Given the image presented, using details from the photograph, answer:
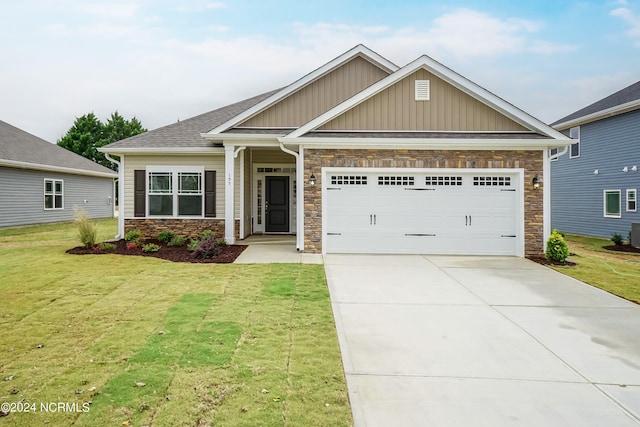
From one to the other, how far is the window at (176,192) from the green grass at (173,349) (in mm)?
5565

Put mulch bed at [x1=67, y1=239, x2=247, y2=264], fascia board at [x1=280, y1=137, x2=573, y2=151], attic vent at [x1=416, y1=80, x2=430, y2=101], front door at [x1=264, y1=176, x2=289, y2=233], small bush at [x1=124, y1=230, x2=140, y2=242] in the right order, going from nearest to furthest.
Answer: mulch bed at [x1=67, y1=239, x2=247, y2=264] < fascia board at [x1=280, y1=137, x2=573, y2=151] < attic vent at [x1=416, y1=80, x2=430, y2=101] < small bush at [x1=124, y1=230, x2=140, y2=242] < front door at [x1=264, y1=176, x2=289, y2=233]

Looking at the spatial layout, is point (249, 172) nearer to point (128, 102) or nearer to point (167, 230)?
point (167, 230)

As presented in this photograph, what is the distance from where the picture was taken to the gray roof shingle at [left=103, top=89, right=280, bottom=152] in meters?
13.2

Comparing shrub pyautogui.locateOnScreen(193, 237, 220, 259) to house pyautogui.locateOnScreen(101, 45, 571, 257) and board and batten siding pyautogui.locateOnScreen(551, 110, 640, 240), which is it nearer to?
house pyautogui.locateOnScreen(101, 45, 571, 257)

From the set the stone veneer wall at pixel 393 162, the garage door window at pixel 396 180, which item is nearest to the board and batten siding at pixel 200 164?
the stone veneer wall at pixel 393 162

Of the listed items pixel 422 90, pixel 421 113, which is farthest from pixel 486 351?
pixel 422 90

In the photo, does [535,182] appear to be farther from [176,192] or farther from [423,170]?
[176,192]

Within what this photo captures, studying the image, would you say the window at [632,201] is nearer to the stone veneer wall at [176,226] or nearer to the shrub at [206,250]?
the stone veneer wall at [176,226]

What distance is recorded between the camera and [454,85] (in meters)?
11.0

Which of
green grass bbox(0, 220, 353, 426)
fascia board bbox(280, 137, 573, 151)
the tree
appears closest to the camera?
green grass bbox(0, 220, 353, 426)

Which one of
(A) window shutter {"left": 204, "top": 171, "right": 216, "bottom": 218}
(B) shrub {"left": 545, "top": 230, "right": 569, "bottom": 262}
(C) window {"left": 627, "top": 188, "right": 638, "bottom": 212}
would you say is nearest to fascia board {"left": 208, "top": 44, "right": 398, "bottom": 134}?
(A) window shutter {"left": 204, "top": 171, "right": 216, "bottom": 218}

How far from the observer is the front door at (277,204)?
51.3 feet

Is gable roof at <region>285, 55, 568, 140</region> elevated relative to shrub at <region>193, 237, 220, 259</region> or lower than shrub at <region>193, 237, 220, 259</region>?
elevated

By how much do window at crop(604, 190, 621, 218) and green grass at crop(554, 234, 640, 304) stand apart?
8.86 ft
